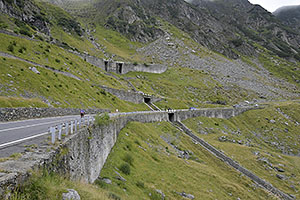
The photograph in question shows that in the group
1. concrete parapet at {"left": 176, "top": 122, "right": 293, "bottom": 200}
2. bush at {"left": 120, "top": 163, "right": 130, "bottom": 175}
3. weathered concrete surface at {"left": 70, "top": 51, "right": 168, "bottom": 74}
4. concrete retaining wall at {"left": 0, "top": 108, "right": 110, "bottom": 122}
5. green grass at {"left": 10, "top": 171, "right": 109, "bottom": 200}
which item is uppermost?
weathered concrete surface at {"left": 70, "top": 51, "right": 168, "bottom": 74}

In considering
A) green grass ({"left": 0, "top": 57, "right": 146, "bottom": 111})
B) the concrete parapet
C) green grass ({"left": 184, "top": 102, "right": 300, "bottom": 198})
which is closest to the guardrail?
green grass ({"left": 0, "top": 57, "right": 146, "bottom": 111})

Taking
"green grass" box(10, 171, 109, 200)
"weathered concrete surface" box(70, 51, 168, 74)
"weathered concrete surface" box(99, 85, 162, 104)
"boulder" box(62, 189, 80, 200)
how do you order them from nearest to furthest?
"green grass" box(10, 171, 109, 200) < "boulder" box(62, 189, 80, 200) < "weathered concrete surface" box(99, 85, 162, 104) < "weathered concrete surface" box(70, 51, 168, 74)

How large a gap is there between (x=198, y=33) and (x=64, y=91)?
175 metres

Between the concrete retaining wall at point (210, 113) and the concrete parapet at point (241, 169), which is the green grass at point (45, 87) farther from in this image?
the concrete parapet at point (241, 169)

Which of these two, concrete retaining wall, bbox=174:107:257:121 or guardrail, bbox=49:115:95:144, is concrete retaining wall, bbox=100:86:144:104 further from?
guardrail, bbox=49:115:95:144

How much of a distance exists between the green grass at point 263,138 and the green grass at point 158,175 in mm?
6108

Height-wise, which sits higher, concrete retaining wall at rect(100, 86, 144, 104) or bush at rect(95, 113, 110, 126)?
concrete retaining wall at rect(100, 86, 144, 104)

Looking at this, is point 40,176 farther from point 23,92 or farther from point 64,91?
point 64,91

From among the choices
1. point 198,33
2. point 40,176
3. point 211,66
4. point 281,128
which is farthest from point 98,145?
point 198,33

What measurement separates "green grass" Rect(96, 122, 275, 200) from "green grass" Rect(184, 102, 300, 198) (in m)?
6.11

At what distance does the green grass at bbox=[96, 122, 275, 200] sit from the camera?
17094 mm

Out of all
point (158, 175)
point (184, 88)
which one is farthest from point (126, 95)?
point (158, 175)

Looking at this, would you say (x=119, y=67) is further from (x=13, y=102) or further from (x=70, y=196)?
(x=70, y=196)

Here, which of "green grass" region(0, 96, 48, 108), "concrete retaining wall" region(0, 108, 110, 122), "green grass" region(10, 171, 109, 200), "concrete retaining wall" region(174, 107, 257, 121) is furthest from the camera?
"concrete retaining wall" region(174, 107, 257, 121)
